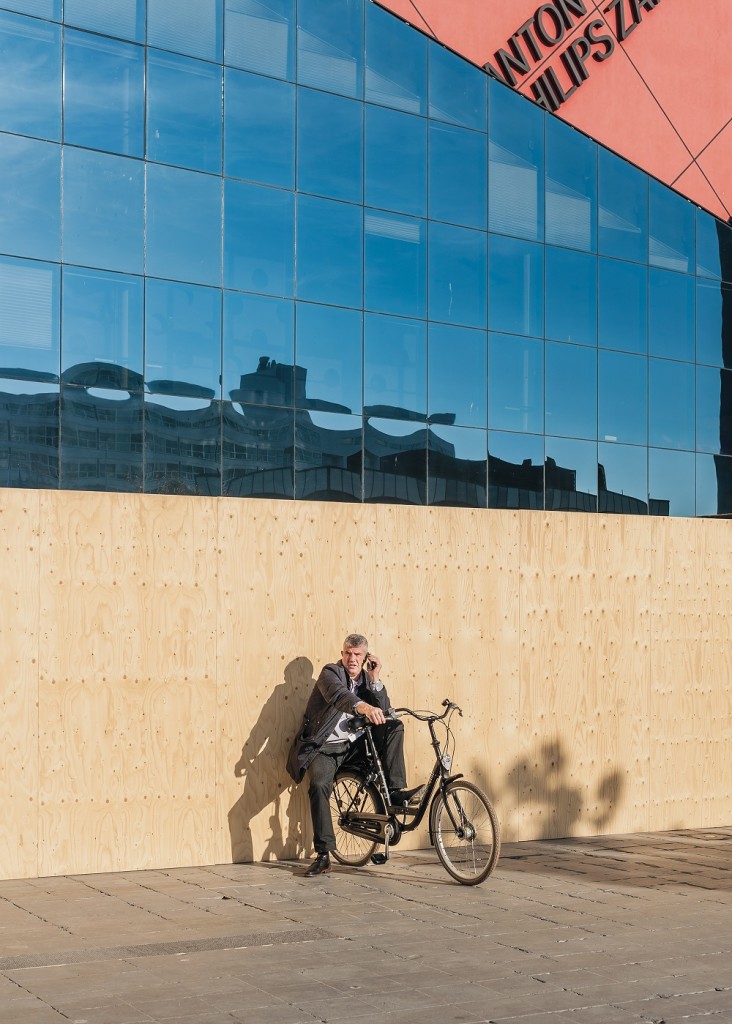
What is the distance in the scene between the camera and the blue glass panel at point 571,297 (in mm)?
18062

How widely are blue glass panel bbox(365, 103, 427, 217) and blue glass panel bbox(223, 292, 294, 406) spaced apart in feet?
6.91

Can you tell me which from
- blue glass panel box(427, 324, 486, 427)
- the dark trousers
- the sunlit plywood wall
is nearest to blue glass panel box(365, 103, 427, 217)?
blue glass panel box(427, 324, 486, 427)

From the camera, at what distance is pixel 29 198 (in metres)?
13.9

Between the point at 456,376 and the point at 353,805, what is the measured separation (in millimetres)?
7932

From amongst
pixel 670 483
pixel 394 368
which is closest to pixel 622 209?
pixel 670 483

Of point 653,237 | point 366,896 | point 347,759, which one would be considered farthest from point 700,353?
point 366,896

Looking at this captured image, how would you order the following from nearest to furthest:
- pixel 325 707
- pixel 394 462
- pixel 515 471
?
pixel 325 707 → pixel 394 462 → pixel 515 471

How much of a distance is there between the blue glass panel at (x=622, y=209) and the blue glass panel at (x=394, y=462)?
14.4 ft

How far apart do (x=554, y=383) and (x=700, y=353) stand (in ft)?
9.65

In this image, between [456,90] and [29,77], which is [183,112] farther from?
[456,90]

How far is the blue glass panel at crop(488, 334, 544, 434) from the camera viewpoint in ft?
57.6

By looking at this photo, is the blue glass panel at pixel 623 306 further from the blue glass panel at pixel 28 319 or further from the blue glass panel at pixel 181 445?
the blue glass panel at pixel 28 319

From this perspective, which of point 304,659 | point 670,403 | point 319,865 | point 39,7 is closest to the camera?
point 319,865

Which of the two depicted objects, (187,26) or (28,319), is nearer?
(28,319)
